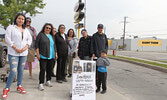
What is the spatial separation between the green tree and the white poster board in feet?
46.3

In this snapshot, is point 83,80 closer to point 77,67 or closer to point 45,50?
point 77,67

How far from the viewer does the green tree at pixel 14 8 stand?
14992mm

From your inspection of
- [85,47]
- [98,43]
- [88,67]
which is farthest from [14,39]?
[98,43]

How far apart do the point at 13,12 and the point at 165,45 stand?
62.7 m

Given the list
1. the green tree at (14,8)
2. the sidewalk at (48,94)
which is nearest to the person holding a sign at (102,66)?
the sidewalk at (48,94)

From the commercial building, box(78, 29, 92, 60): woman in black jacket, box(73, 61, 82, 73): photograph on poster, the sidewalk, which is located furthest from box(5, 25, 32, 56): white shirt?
the commercial building

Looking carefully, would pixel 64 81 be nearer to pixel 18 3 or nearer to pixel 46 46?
pixel 46 46

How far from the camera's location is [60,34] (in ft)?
15.2

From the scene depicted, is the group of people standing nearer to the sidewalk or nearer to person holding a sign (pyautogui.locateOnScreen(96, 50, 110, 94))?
the sidewalk

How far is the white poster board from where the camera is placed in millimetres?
3328

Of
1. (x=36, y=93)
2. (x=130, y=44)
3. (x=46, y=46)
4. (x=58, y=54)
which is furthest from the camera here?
(x=130, y=44)

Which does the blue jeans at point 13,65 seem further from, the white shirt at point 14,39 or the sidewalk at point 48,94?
the sidewalk at point 48,94

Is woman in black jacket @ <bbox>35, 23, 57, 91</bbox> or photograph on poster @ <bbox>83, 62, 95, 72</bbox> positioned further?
woman in black jacket @ <bbox>35, 23, 57, 91</bbox>

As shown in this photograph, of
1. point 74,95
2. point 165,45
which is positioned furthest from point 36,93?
point 165,45
